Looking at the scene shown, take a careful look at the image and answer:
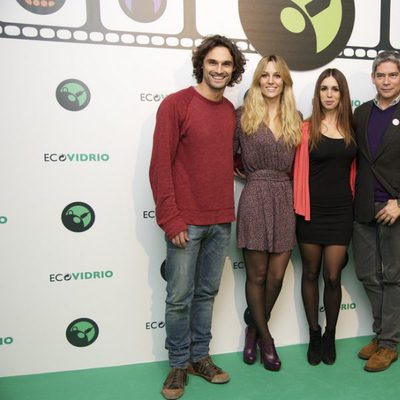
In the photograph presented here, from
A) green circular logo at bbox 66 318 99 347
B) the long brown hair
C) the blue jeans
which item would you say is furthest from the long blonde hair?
green circular logo at bbox 66 318 99 347

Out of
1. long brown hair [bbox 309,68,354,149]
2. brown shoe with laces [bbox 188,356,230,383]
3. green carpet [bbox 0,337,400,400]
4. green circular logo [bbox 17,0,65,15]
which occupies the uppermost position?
green circular logo [bbox 17,0,65,15]

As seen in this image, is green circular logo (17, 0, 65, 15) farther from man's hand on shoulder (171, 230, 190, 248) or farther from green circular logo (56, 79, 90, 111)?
man's hand on shoulder (171, 230, 190, 248)

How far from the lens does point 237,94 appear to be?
7.80ft

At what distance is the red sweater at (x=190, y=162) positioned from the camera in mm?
1879

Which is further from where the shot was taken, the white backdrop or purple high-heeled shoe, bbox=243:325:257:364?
purple high-heeled shoe, bbox=243:325:257:364

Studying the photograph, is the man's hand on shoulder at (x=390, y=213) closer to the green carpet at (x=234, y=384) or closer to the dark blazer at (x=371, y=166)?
the dark blazer at (x=371, y=166)

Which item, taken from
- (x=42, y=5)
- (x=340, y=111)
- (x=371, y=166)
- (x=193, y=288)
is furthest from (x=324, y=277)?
(x=42, y=5)

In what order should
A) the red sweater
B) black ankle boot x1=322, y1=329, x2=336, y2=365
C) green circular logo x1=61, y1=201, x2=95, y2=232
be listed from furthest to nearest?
black ankle boot x1=322, y1=329, x2=336, y2=365, green circular logo x1=61, y1=201, x2=95, y2=232, the red sweater

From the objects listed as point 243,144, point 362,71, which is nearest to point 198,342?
point 243,144

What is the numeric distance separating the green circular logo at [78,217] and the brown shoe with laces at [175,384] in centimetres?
88

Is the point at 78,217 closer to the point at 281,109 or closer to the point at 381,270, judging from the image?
the point at 281,109

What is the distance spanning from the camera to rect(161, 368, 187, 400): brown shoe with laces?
2.00 m

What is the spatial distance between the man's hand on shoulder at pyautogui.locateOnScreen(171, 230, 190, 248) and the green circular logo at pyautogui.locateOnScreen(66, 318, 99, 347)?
780 millimetres

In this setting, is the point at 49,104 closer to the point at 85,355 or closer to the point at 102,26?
the point at 102,26
